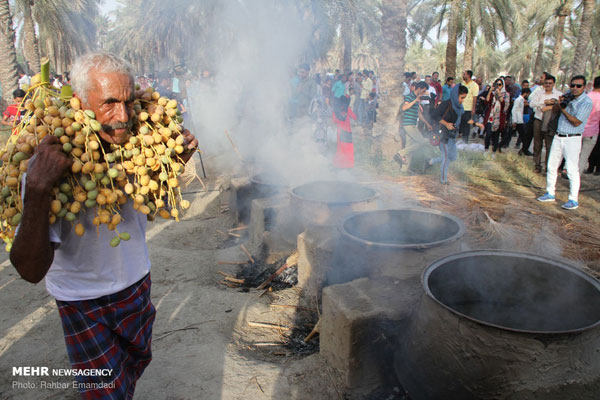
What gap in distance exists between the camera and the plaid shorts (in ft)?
5.81

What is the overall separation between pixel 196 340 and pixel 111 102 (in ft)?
7.89

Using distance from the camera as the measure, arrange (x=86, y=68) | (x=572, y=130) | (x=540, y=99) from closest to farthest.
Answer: (x=86, y=68) → (x=572, y=130) → (x=540, y=99)

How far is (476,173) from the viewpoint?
321 inches

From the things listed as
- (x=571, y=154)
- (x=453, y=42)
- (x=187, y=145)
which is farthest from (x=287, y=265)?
(x=453, y=42)

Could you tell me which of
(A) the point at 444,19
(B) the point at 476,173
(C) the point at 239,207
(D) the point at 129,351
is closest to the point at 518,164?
(B) the point at 476,173

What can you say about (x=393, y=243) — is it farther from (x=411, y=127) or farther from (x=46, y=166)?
(x=411, y=127)

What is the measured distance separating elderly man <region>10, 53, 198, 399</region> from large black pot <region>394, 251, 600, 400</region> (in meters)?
1.56

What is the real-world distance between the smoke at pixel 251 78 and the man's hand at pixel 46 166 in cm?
719

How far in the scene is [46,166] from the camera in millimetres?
1441

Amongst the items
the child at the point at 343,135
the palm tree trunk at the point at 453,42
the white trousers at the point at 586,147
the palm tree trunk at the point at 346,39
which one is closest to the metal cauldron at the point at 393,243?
the child at the point at 343,135

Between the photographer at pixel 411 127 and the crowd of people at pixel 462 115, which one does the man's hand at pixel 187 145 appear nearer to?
the crowd of people at pixel 462 115

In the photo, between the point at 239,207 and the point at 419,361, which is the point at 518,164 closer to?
the point at 239,207

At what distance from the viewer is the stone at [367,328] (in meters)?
2.62

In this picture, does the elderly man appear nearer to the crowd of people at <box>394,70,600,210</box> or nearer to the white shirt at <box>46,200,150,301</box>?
the white shirt at <box>46,200,150,301</box>
